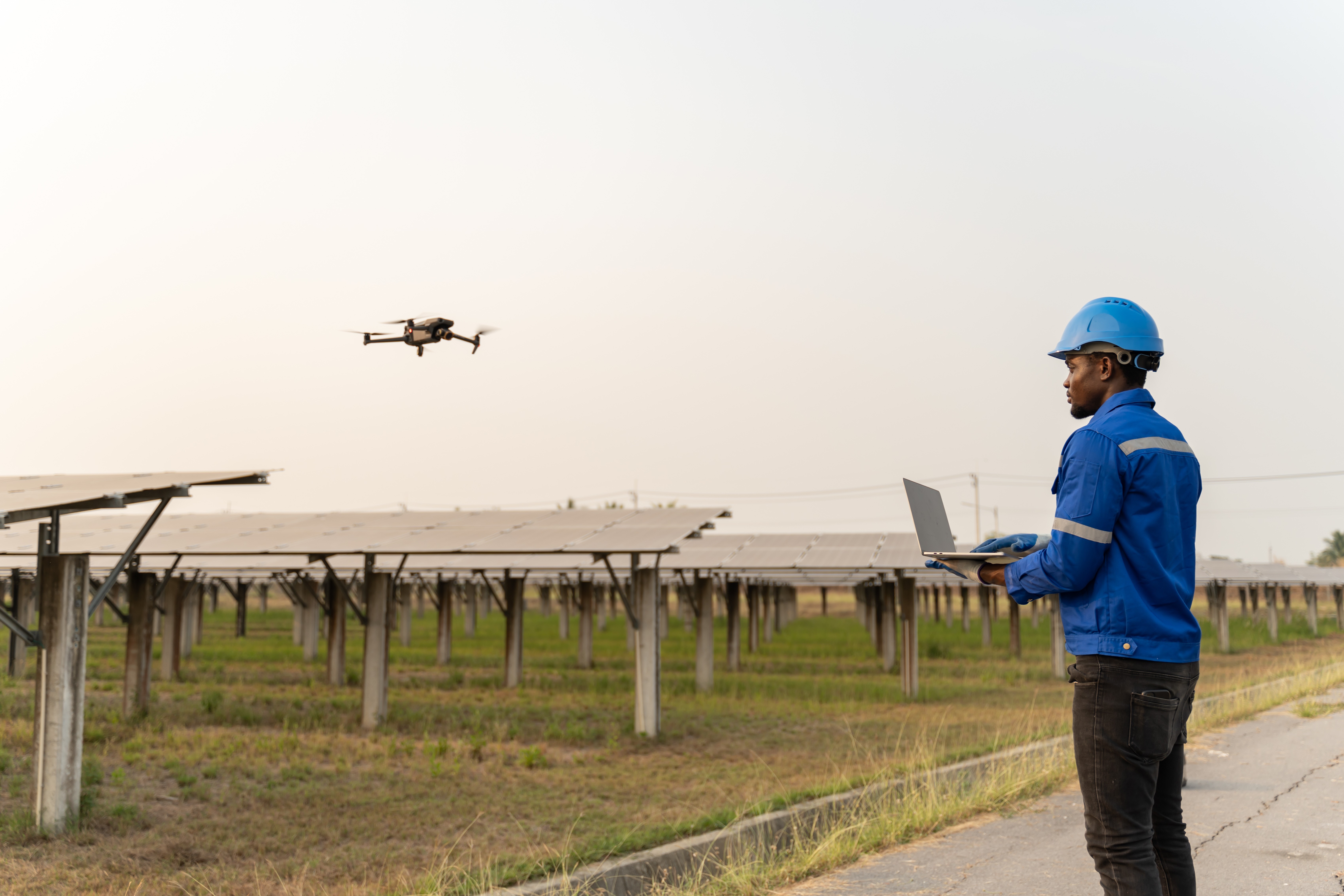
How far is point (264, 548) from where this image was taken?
565 inches

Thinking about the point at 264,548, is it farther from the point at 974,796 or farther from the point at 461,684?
the point at 974,796

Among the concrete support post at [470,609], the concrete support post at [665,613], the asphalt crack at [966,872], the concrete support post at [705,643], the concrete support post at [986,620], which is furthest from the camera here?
the concrete support post at [470,609]

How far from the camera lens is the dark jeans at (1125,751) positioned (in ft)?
9.28

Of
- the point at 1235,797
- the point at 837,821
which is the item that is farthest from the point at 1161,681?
the point at 1235,797

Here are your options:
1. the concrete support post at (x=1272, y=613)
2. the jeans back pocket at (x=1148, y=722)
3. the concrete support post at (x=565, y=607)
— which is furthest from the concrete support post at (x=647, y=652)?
the concrete support post at (x=1272, y=613)

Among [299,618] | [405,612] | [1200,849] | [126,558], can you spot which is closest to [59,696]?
[126,558]

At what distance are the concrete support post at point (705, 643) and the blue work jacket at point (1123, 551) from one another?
1624 cm

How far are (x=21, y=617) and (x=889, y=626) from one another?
69.9ft

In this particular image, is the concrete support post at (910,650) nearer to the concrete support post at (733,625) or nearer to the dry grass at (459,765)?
the dry grass at (459,765)

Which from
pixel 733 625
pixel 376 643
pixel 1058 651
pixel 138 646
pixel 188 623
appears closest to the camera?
pixel 376 643

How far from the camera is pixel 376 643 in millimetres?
14906

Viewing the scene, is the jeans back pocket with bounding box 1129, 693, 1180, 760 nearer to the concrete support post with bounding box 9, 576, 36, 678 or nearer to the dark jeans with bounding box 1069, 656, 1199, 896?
the dark jeans with bounding box 1069, 656, 1199, 896

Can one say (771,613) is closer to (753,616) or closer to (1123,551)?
(753,616)

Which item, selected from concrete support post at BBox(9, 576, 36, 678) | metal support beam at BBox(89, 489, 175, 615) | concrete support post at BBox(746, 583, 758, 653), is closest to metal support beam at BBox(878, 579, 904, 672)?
concrete support post at BBox(746, 583, 758, 653)
